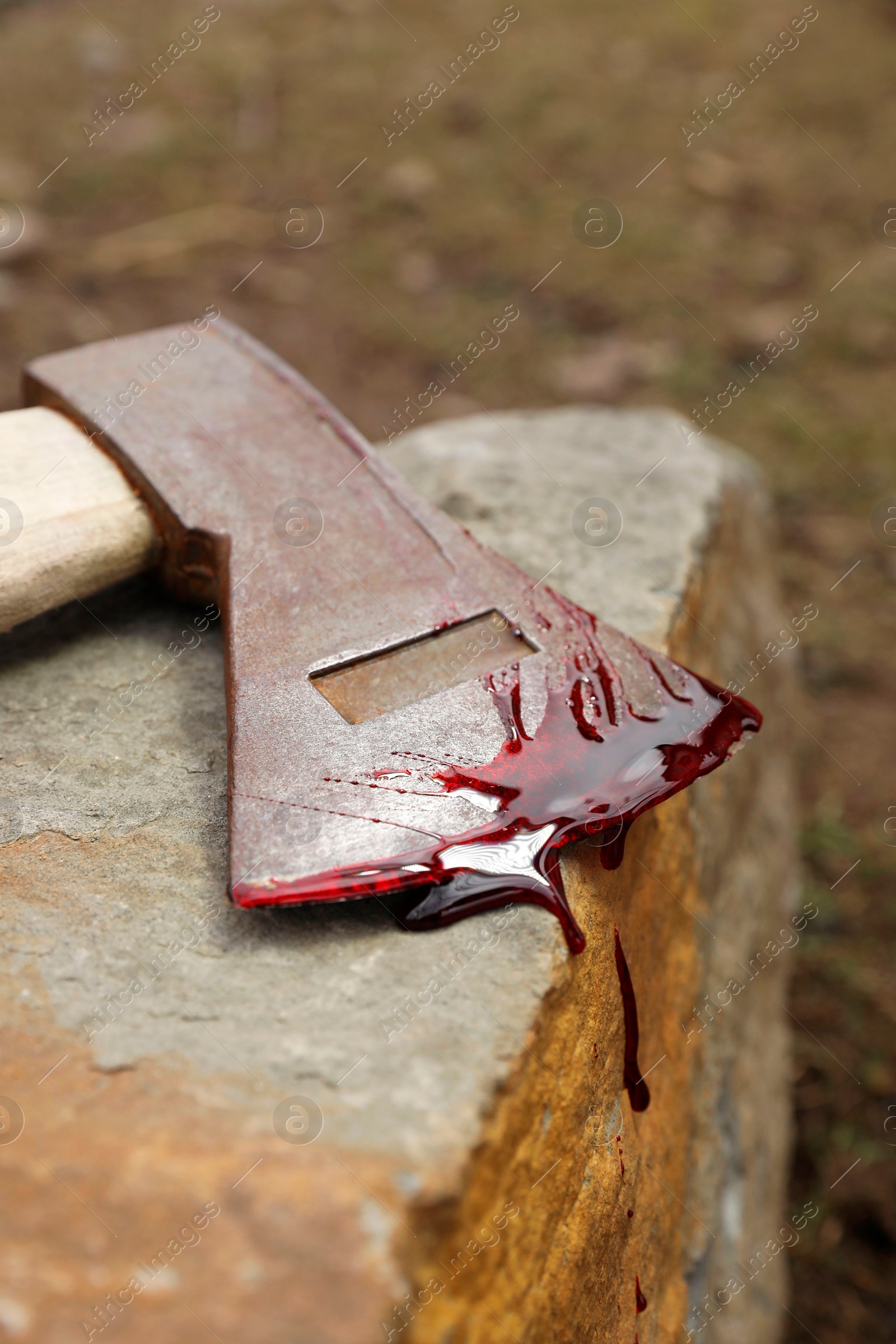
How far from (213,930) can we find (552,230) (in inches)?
158

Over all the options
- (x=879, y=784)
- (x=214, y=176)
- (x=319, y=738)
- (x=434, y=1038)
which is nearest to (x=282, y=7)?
(x=214, y=176)

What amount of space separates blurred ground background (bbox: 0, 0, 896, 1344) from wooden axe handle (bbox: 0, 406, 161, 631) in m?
1.77

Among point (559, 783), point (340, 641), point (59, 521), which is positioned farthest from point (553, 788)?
point (59, 521)

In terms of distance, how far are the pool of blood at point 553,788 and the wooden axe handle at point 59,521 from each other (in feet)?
2.02

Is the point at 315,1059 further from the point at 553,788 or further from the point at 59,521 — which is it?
the point at 59,521

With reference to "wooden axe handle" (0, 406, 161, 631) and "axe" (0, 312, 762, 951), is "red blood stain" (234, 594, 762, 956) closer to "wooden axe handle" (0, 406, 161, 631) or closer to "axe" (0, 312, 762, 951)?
"axe" (0, 312, 762, 951)

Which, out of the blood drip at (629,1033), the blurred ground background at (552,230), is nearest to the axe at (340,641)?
the blood drip at (629,1033)

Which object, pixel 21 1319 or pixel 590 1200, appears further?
pixel 590 1200

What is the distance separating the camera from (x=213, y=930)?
119 centimetres

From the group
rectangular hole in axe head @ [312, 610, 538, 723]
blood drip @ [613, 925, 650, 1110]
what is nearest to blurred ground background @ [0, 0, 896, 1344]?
blood drip @ [613, 925, 650, 1110]

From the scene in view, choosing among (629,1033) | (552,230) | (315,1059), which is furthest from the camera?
(552,230)

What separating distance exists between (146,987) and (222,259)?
148 inches

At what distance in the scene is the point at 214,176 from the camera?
4594mm

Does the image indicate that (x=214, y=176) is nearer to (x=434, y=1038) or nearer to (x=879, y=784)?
(x=879, y=784)
